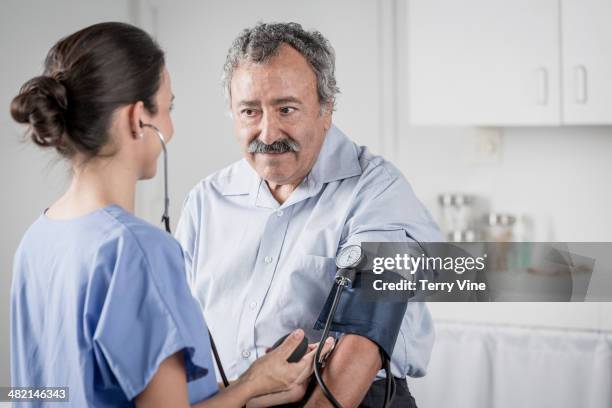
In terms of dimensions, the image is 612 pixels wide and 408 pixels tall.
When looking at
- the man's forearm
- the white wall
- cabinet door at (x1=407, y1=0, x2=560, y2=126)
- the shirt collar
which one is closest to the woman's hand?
the man's forearm

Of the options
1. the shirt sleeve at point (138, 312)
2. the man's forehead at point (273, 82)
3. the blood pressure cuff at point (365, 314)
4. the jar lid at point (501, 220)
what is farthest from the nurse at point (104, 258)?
the jar lid at point (501, 220)

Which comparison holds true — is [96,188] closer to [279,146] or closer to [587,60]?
[279,146]

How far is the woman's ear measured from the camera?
0.93m

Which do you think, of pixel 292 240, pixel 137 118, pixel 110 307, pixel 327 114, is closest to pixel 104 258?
pixel 110 307

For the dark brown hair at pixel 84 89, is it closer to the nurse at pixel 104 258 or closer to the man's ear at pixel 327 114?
the nurse at pixel 104 258

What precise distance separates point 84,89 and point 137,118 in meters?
0.07

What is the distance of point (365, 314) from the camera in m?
1.22

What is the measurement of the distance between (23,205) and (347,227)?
155cm

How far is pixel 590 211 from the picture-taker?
2.54m

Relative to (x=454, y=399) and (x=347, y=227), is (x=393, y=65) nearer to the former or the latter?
(x=454, y=399)

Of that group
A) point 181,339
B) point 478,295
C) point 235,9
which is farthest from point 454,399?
point 235,9

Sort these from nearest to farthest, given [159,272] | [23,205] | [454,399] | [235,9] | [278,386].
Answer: [159,272]
[278,386]
[454,399]
[23,205]
[235,9]

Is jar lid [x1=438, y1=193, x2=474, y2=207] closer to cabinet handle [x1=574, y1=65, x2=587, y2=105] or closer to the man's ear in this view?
cabinet handle [x1=574, y1=65, x2=587, y2=105]

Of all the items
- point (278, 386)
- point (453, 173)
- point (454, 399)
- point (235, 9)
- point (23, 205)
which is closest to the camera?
point (278, 386)
